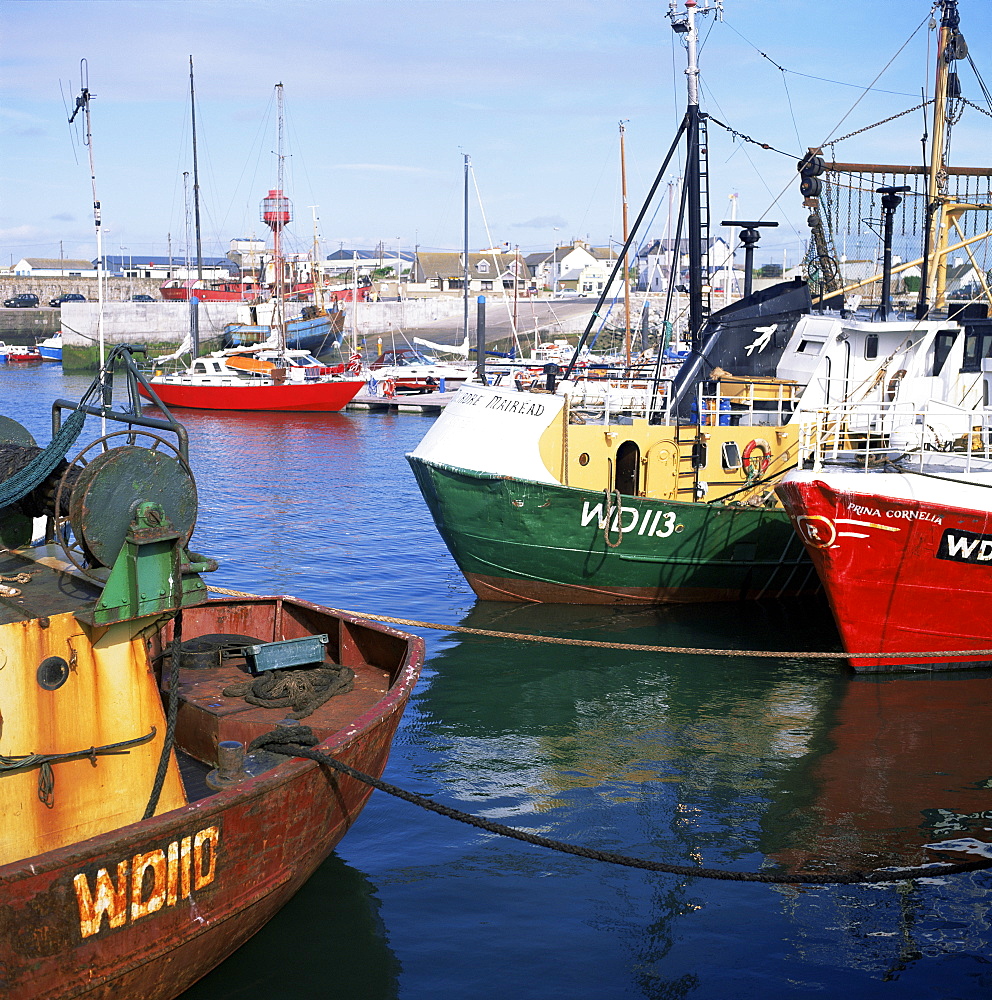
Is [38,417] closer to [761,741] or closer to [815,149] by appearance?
[815,149]

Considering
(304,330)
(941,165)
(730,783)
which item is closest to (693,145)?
(941,165)

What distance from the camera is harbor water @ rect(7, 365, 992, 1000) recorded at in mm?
7426

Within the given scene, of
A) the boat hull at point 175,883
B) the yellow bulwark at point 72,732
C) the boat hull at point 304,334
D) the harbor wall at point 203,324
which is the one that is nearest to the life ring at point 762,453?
the boat hull at point 175,883

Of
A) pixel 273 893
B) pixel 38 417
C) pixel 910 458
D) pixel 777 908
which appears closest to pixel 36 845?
pixel 273 893

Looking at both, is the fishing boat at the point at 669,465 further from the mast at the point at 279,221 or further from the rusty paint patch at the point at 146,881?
the mast at the point at 279,221

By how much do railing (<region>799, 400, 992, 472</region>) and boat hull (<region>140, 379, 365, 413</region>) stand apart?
111 feet

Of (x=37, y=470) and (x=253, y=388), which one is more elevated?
(x=253, y=388)

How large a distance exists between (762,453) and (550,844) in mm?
11849

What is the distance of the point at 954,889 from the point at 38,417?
43.0 meters

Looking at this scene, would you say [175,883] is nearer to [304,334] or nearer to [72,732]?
[72,732]

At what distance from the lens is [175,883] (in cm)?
605

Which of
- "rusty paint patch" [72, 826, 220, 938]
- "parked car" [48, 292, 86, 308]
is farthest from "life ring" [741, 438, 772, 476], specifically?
"parked car" [48, 292, 86, 308]

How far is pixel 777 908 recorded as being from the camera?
8.30m

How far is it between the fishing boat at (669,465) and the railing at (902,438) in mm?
462
